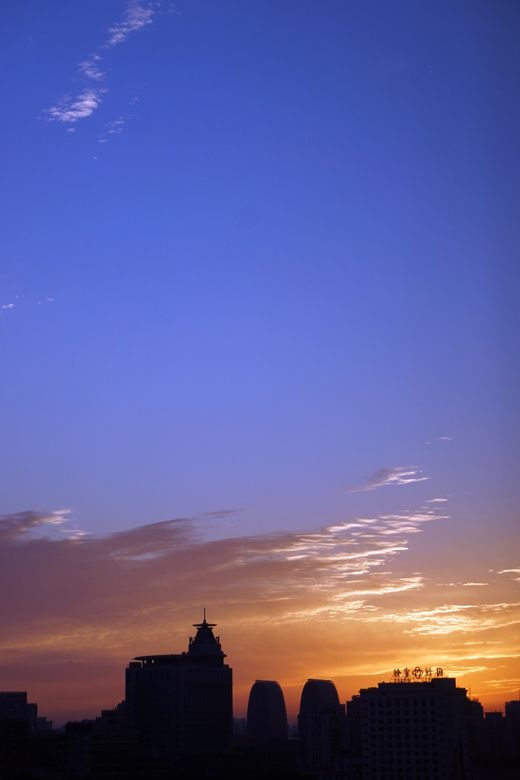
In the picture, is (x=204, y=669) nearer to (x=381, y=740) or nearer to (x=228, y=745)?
(x=228, y=745)

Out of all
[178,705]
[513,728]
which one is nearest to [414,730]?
[513,728]

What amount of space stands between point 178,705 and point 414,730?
71.1m

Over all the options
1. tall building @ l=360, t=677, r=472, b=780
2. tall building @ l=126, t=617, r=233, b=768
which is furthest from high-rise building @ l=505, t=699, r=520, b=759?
tall building @ l=126, t=617, r=233, b=768

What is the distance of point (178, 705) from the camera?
181m

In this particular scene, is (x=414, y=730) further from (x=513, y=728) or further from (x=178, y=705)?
(x=178, y=705)

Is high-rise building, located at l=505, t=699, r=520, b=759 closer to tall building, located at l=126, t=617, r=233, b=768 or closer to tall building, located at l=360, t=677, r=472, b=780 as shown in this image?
tall building, located at l=360, t=677, r=472, b=780

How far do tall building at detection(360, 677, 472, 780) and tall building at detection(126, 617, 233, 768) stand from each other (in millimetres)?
62627

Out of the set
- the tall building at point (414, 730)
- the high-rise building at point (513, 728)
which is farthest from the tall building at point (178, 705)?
the tall building at point (414, 730)

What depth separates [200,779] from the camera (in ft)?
513

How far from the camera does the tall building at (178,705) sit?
179125mm

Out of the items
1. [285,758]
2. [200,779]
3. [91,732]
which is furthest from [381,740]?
[285,758]

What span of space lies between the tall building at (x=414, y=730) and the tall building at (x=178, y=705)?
6263 centimetres

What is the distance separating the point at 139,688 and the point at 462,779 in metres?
99.8

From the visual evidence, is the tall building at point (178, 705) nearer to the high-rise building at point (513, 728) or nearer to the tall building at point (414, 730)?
the high-rise building at point (513, 728)
